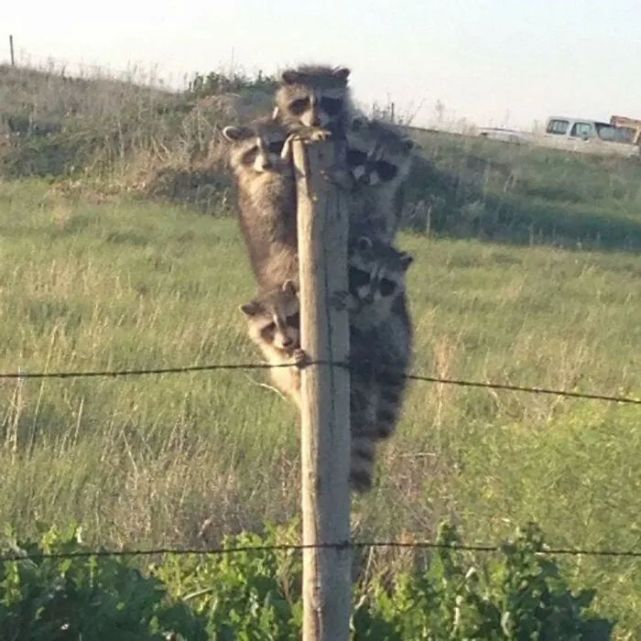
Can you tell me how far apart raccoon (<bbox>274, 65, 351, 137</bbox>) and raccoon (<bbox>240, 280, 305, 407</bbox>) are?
1.91 ft

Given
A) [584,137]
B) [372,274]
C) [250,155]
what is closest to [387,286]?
[372,274]

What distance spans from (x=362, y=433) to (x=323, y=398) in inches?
67.3

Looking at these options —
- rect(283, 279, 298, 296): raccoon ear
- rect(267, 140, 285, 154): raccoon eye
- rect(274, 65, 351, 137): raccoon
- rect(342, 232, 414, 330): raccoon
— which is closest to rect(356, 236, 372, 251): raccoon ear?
rect(342, 232, 414, 330): raccoon

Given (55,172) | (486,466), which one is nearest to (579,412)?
(486,466)

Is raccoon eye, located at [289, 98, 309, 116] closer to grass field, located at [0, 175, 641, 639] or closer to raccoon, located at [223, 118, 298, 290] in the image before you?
raccoon, located at [223, 118, 298, 290]

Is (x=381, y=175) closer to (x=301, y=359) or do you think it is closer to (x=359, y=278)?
(x=359, y=278)

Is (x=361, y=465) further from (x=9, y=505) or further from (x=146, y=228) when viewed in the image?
(x=146, y=228)

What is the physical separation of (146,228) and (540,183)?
893 centimetres

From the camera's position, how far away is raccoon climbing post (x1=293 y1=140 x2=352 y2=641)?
344 centimetres

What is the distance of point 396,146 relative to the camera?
16.6 feet

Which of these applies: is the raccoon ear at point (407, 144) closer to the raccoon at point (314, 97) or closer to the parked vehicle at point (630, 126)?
the raccoon at point (314, 97)

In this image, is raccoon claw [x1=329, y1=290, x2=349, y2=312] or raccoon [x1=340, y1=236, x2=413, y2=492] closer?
raccoon claw [x1=329, y1=290, x2=349, y2=312]

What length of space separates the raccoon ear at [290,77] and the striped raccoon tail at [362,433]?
106cm

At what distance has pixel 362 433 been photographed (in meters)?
5.24
